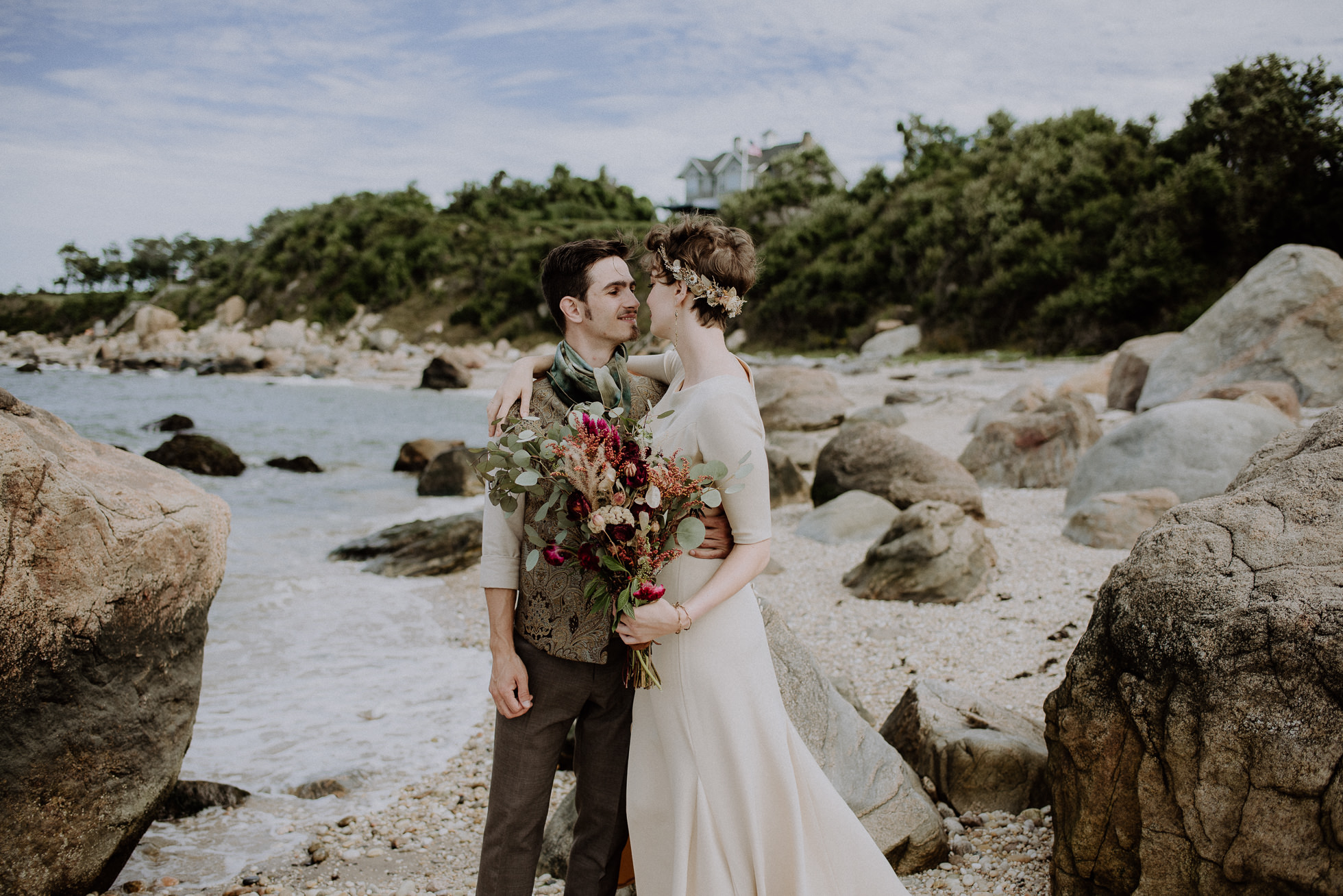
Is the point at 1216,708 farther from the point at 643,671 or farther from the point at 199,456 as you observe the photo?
the point at 199,456

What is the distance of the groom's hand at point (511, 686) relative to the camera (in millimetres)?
2574

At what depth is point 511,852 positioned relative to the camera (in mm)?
2592

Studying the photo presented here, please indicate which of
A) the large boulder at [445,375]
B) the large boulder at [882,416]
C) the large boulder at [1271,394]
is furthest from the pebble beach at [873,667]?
the large boulder at [445,375]

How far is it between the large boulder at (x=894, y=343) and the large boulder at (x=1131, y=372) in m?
14.1

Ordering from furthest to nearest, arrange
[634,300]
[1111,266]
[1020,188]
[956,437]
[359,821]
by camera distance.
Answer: [1020,188]
[1111,266]
[956,437]
[359,821]
[634,300]

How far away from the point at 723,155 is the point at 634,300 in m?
70.2

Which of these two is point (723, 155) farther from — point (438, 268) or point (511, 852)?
point (511, 852)

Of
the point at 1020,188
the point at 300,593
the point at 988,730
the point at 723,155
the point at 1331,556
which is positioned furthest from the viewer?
the point at 723,155

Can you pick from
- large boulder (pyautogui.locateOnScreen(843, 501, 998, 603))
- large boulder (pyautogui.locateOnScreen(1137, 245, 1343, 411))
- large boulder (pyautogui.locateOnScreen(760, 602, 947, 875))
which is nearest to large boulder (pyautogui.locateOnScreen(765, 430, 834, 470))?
large boulder (pyautogui.locateOnScreen(1137, 245, 1343, 411))

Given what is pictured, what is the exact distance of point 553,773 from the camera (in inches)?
104

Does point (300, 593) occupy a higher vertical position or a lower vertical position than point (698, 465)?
lower

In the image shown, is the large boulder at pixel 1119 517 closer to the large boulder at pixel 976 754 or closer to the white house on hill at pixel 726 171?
the large boulder at pixel 976 754

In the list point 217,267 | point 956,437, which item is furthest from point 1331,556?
point 217,267

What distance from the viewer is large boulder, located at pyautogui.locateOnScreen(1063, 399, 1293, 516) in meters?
7.91
